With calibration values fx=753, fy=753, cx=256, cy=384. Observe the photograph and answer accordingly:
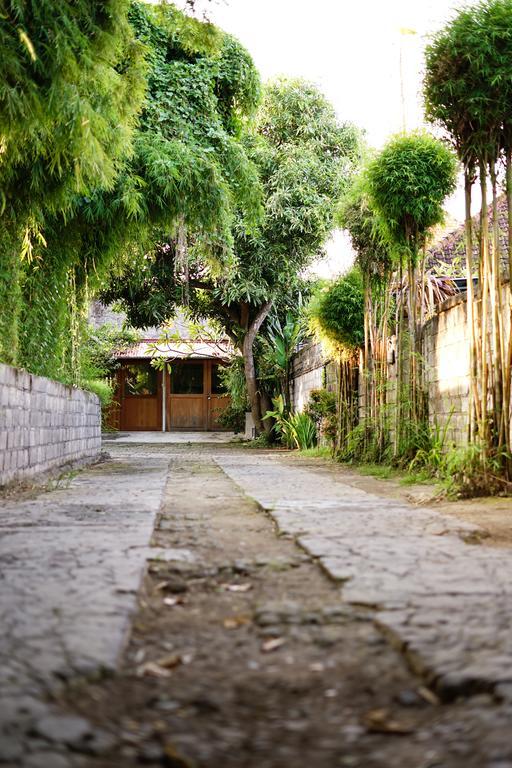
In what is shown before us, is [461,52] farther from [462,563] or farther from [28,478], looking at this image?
[28,478]

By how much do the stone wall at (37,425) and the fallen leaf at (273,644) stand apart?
382cm

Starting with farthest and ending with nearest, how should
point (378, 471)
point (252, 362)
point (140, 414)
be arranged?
point (140, 414)
point (252, 362)
point (378, 471)

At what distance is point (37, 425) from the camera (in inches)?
259

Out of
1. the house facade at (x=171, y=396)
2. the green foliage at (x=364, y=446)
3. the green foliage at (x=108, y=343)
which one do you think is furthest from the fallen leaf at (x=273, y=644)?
the house facade at (x=171, y=396)

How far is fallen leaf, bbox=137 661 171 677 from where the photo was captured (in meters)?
1.77

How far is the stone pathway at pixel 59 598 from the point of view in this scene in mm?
1507

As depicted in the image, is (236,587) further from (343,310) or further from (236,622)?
(343,310)

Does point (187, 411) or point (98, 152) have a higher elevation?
point (98, 152)

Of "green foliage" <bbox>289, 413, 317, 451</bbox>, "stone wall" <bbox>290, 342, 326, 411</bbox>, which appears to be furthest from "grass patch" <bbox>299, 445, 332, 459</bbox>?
"stone wall" <bbox>290, 342, 326, 411</bbox>

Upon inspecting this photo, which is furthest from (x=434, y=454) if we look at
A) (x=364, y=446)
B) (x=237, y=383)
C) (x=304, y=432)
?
(x=237, y=383)

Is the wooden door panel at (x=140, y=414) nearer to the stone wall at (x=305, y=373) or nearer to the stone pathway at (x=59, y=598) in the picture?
the stone wall at (x=305, y=373)

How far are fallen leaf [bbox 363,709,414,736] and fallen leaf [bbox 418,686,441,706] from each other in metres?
0.11

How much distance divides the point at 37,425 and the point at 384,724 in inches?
217

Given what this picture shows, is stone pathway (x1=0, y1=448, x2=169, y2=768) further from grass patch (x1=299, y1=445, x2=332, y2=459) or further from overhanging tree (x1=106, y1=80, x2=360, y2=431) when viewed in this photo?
overhanging tree (x1=106, y1=80, x2=360, y2=431)
